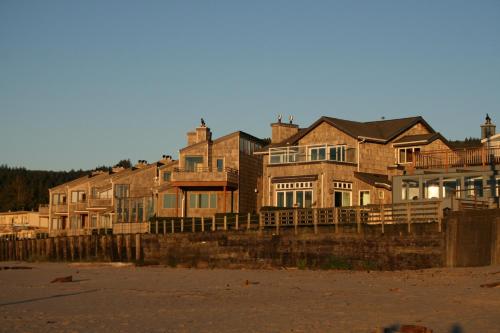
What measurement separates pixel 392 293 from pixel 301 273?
11795mm

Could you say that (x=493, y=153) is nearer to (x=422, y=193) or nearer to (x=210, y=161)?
(x=422, y=193)

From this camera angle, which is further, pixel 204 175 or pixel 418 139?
pixel 204 175

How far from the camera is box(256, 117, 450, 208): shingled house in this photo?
5338 centimetres

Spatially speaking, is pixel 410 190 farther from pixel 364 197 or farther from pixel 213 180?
pixel 213 180

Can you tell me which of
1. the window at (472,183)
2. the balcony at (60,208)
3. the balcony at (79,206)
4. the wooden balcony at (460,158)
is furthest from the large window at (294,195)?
the balcony at (60,208)

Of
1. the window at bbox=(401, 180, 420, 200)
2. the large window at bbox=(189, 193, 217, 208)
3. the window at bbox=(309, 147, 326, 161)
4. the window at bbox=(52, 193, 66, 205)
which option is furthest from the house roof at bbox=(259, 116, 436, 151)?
the window at bbox=(52, 193, 66, 205)

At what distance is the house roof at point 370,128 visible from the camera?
182ft

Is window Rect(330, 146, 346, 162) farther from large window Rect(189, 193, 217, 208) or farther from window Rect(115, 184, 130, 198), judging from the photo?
window Rect(115, 184, 130, 198)

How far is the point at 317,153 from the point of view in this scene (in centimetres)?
5522

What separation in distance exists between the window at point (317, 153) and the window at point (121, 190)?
28754 mm

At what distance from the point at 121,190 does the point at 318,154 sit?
100 feet

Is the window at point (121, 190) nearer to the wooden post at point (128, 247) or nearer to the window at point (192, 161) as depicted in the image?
the window at point (192, 161)

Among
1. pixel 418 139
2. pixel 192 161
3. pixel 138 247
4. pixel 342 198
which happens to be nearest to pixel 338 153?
pixel 342 198

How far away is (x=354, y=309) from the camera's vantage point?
21.0m
